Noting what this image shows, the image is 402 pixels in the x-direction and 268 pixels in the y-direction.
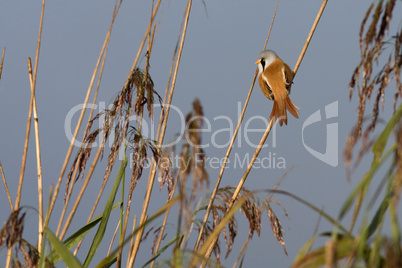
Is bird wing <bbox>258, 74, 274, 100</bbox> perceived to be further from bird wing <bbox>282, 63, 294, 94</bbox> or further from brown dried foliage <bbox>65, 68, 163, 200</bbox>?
brown dried foliage <bbox>65, 68, 163, 200</bbox>

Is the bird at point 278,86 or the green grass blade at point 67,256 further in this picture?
the bird at point 278,86

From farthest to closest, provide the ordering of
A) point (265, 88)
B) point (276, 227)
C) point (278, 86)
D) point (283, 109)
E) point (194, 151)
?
point (265, 88), point (278, 86), point (283, 109), point (276, 227), point (194, 151)

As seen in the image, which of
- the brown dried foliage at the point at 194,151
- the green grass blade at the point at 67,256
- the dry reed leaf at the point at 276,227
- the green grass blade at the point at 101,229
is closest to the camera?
the brown dried foliage at the point at 194,151

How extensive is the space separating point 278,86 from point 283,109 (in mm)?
283

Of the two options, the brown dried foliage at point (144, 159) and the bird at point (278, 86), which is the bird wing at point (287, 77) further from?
the brown dried foliage at point (144, 159)

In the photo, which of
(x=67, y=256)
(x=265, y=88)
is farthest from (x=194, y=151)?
(x=265, y=88)

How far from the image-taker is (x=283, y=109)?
3.65 meters

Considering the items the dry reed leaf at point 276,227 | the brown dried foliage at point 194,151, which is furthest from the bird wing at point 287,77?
the brown dried foliage at point 194,151

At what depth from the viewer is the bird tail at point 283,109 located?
3.48 meters

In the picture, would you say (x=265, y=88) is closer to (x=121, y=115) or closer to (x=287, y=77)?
(x=287, y=77)

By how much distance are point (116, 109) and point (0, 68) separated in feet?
2.86

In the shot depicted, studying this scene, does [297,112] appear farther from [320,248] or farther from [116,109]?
[320,248]

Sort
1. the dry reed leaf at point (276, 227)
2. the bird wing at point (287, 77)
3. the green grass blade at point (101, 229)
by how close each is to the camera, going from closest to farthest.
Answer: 1. the green grass blade at point (101, 229)
2. the dry reed leaf at point (276, 227)
3. the bird wing at point (287, 77)

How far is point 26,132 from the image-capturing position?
2.38 metres
